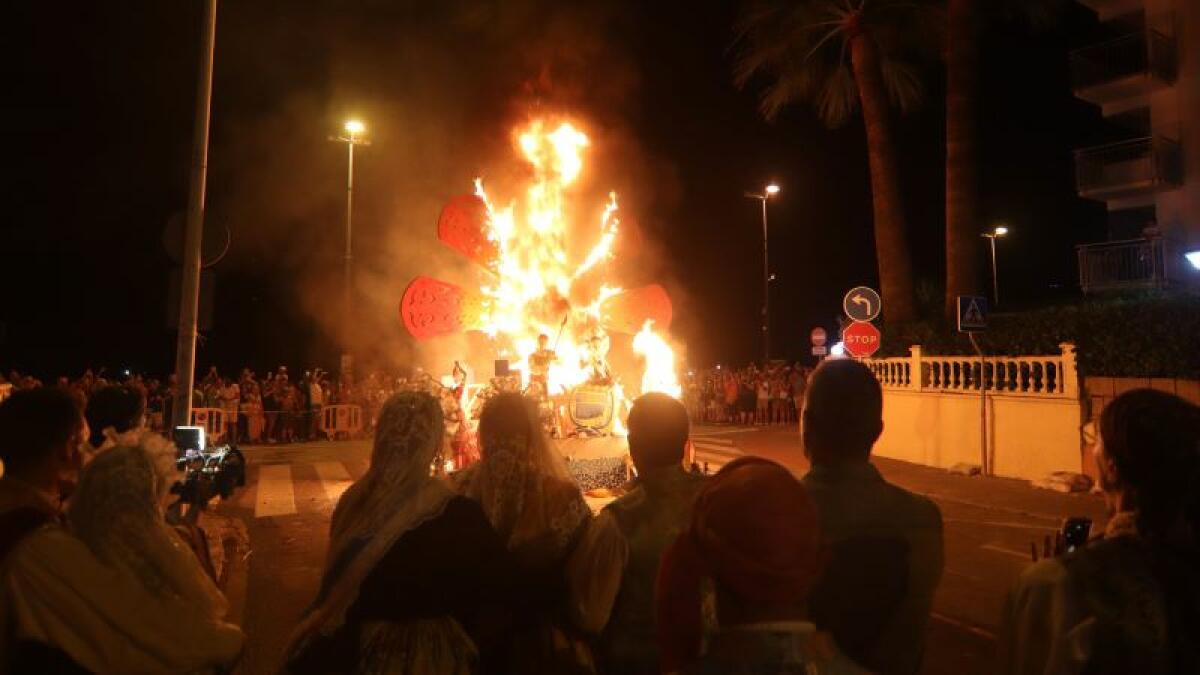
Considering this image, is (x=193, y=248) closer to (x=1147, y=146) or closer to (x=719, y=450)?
(x=719, y=450)

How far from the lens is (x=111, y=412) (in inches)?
187

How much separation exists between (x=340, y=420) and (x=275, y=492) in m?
9.41

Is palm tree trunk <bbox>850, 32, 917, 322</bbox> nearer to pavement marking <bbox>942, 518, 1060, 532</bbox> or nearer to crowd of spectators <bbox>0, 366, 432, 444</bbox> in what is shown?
pavement marking <bbox>942, 518, 1060, 532</bbox>

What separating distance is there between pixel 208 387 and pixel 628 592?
63.9ft

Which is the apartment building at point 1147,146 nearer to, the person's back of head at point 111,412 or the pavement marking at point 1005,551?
the pavement marking at point 1005,551

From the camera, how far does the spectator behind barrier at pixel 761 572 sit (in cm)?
158

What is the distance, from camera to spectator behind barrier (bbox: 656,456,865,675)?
5.19 feet

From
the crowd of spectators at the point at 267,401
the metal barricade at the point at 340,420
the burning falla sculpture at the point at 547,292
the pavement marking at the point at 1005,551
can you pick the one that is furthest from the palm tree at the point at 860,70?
Result: the metal barricade at the point at 340,420

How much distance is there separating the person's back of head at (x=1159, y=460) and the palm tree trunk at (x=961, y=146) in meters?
15.4

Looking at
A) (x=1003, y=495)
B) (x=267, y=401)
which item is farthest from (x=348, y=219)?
(x=1003, y=495)

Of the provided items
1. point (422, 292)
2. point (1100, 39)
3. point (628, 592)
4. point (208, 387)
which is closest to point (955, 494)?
point (422, 292)

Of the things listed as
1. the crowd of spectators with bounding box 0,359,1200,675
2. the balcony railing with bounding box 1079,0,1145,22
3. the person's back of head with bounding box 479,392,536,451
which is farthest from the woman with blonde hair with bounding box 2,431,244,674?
the balcony railing with bounding box 1079,0,1145,22

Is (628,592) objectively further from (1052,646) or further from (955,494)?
(955,494)

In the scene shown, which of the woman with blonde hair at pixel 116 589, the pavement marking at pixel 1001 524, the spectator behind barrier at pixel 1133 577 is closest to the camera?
the spectator behind barrier at pixel 1133 577
